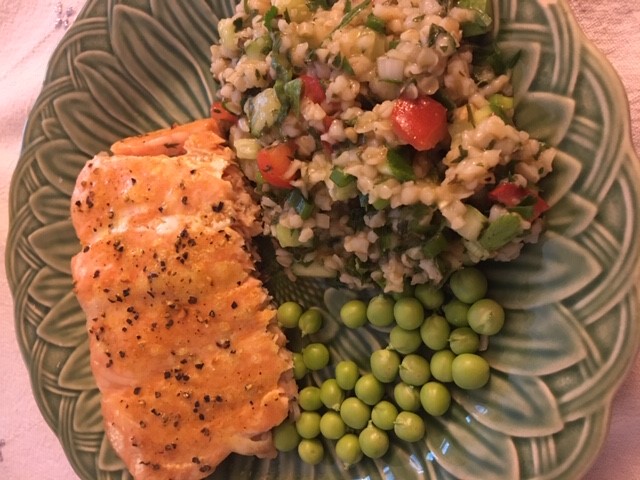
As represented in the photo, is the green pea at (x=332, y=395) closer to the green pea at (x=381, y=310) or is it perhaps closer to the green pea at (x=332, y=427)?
the green pea at (x=332, y=427)

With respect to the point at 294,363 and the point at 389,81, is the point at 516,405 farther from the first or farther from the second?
the point at 389,81

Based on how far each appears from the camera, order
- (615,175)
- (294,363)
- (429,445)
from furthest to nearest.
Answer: (294,363), (429,445), (615,175)

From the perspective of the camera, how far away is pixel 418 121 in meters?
2.82

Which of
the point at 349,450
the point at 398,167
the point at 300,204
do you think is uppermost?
the point at 398,167

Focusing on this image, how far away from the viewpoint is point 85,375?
393 cm

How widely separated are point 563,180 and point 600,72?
0.48 metres

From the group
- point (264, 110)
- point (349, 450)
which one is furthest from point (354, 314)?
point (264, 110)

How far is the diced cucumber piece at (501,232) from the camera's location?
279 centimetres

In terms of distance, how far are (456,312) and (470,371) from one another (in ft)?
0.98

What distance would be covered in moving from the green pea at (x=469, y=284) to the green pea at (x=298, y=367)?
986 mm

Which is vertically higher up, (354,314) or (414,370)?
(354,314)

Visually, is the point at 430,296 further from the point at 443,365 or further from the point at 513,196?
the point at 513,196

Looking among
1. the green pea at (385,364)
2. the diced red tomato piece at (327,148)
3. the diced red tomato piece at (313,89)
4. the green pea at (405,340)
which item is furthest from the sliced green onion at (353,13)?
the green pea at (385,364)

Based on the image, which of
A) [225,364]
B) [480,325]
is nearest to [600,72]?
[480,325]
